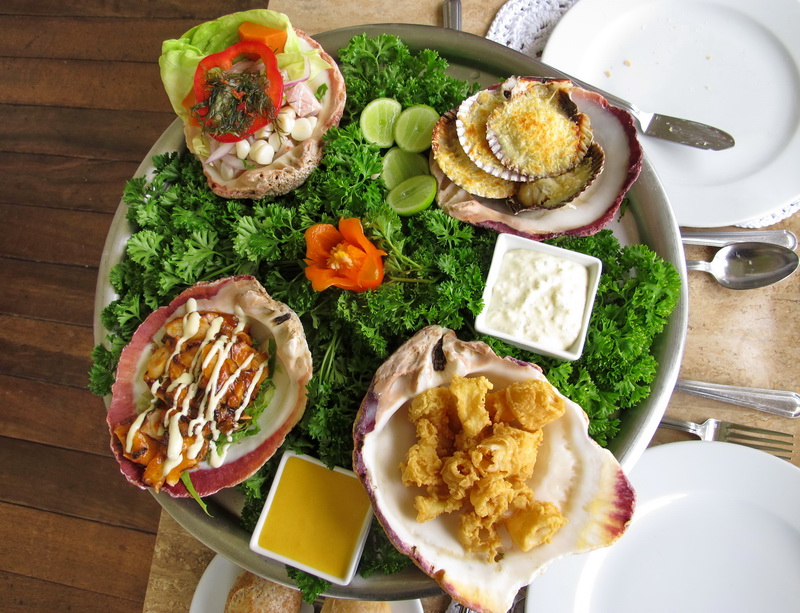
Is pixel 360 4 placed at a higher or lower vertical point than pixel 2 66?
higher

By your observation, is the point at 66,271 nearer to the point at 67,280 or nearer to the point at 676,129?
the point at 67,280

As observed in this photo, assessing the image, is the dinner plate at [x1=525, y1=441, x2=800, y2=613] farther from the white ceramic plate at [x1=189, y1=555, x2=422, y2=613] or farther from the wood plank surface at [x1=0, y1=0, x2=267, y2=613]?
the wood plank surface at [x1=0, y1=0, x2=267, y2=613]

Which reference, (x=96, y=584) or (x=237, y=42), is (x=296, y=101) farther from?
(x=96, y=584)

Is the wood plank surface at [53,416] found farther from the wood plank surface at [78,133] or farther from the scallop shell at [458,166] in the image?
the scallop shell at [458,166]

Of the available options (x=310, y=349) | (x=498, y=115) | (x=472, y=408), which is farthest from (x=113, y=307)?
(x=498, y=115)

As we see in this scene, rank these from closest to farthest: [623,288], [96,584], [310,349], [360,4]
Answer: [623,288], [310,349], [360,4], [96,584]

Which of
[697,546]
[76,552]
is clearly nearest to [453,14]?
[697,546]

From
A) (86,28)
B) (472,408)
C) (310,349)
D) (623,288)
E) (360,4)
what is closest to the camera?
(472,408)
